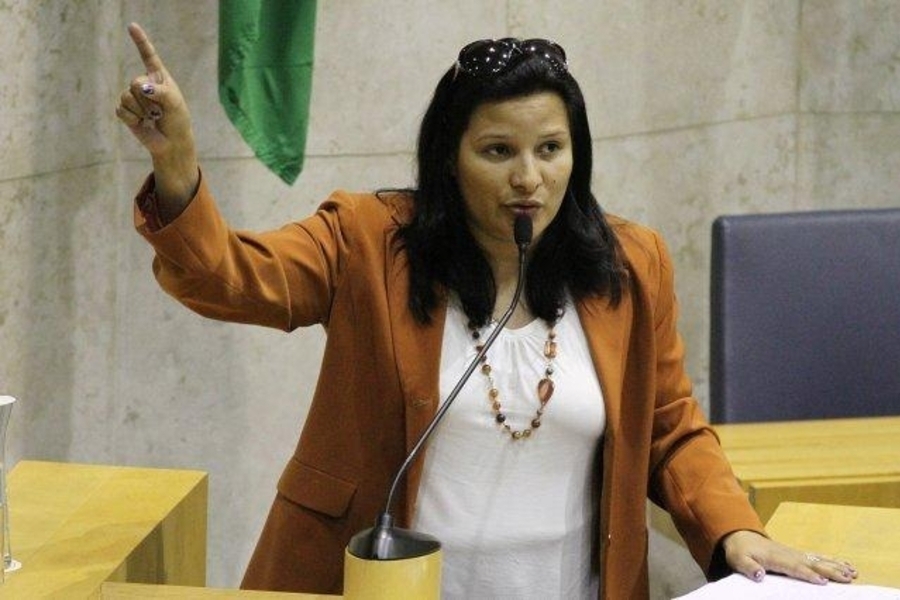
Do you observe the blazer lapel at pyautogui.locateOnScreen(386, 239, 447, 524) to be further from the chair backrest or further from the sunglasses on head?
the chair backrest

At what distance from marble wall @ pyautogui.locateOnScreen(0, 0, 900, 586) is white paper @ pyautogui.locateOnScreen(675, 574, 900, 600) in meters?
1.48

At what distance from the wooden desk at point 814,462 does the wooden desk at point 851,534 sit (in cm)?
26

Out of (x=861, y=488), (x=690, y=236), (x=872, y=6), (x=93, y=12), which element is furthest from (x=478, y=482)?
(x=872, y=6)

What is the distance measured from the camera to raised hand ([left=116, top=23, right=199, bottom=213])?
171 centimetres

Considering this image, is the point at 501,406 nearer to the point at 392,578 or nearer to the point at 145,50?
the point at 392,578

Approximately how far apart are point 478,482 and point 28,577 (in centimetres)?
54

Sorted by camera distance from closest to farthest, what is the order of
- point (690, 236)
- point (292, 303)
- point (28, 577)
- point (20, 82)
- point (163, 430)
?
point (28, 577)
point (292, 303)
point (20, 82)
point (163, 430)
point (690, 236)

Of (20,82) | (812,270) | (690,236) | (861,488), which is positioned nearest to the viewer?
(861,488)

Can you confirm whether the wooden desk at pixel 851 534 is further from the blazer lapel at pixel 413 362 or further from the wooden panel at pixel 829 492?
the blazer lapel at pixel 413 362

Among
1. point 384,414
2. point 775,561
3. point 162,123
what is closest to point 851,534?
point 775,561

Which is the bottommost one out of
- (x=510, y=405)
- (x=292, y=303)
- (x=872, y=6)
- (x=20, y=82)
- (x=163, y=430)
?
(x=163, y=430)

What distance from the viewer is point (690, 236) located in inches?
162

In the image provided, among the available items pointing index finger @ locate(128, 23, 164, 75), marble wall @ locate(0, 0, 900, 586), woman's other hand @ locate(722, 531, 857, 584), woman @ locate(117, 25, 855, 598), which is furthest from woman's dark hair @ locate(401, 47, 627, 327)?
marble wall @ locate(0, 0, 900, 586)

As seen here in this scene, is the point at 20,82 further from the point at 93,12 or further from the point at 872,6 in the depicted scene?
the point at 872,6
